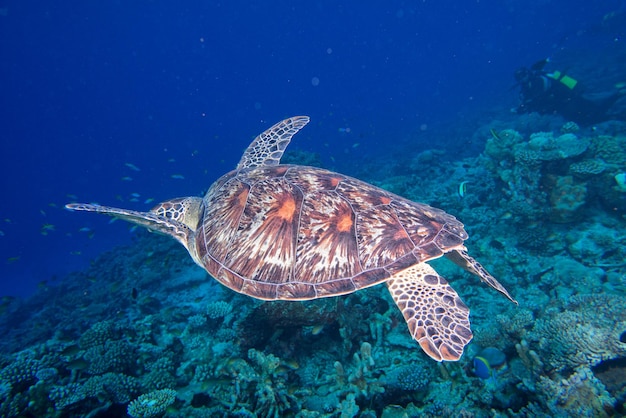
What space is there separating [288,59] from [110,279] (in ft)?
430

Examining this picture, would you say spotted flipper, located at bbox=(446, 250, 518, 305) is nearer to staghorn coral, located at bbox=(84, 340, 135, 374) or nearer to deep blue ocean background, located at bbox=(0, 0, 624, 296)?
staghorn coral, located at bbox=(84, 340, 135, 374)

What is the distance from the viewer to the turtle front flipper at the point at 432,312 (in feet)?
8.44

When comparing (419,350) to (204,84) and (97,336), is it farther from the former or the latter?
(204,84)

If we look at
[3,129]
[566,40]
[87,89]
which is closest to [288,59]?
[87,89]

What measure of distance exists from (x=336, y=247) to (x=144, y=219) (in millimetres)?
2649

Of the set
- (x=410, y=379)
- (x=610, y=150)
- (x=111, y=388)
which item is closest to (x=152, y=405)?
(x=111, y=388)

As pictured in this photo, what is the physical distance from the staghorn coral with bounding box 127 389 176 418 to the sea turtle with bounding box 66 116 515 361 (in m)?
1.46

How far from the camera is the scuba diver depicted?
9297 millimetres

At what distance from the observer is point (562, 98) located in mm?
9711

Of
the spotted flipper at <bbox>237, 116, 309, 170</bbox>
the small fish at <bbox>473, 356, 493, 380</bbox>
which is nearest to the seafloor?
the small fish at <bbox>473, 356, 493, 380</bbox>

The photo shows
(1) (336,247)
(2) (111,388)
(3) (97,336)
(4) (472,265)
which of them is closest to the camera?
(1) (336,247)

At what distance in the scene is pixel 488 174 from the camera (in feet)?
25.7

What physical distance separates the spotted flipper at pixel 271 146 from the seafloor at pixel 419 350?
280cm

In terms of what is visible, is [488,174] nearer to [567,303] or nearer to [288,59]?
[567,303]
